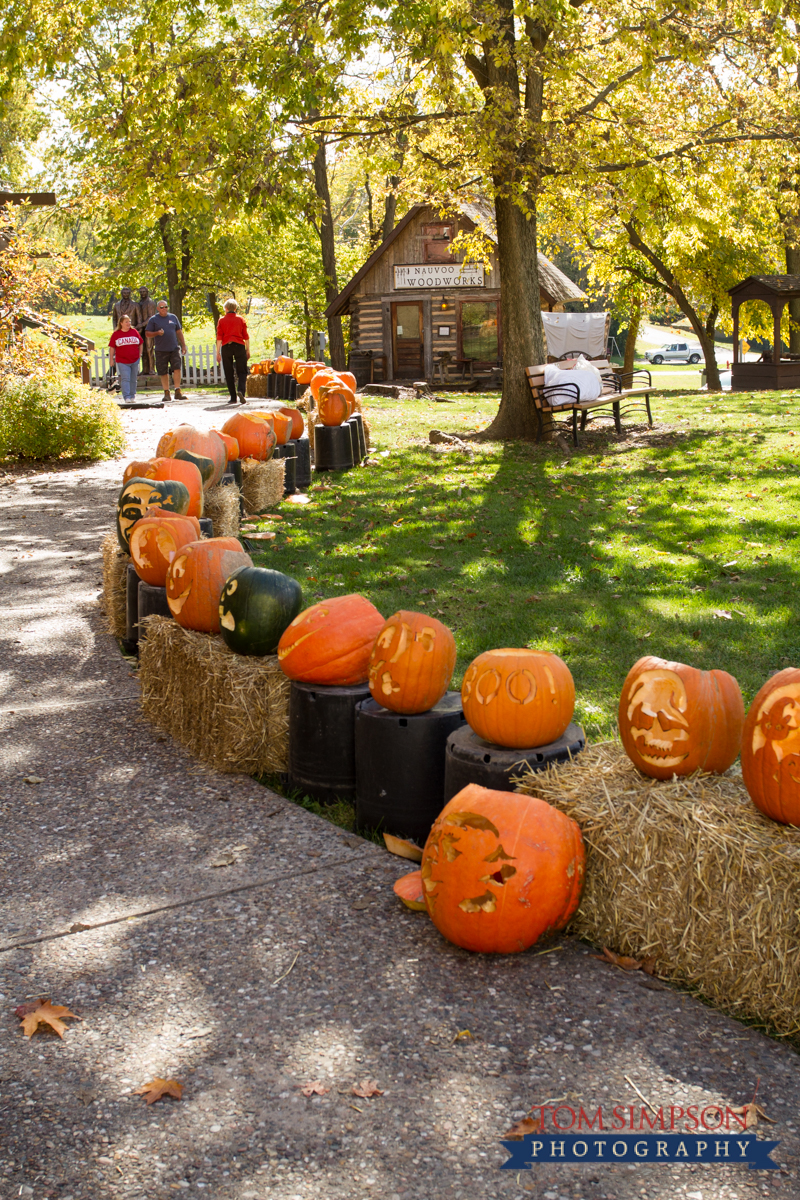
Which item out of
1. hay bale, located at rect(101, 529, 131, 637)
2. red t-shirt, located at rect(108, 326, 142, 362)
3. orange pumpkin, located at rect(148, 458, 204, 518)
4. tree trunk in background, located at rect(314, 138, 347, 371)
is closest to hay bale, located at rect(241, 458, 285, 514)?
orange pumpkin, located at rect(148, 458, 204, 518)

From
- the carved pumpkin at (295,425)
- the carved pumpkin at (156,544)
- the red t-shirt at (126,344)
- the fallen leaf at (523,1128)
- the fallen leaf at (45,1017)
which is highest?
the red t-shirt at (126,344)

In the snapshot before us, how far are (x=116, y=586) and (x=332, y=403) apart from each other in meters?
6.33

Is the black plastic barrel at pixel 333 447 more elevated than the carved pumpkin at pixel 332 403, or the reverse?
the carved pumpkin at pixel 332 403

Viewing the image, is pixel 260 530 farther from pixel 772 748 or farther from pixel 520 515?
pixel 772 748

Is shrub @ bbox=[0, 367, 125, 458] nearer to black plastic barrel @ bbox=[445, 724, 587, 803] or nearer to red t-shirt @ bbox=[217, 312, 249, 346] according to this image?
red t-shirt @ bbox=[217, 312, 249, 346]

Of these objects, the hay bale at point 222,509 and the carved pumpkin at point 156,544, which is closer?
the carved pumpkin at point 156,544

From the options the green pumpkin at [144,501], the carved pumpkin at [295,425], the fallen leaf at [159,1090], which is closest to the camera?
the fallen leaf at [159,1090]

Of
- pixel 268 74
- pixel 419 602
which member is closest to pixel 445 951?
pixel 419 602

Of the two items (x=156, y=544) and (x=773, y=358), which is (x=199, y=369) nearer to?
(x=773, y=358)

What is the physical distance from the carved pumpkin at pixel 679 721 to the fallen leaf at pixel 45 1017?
190cm

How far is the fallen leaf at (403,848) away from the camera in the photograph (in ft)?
12.4

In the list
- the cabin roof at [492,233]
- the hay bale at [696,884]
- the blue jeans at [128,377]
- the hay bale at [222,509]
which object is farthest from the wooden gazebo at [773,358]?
the hay bale at [696,884]

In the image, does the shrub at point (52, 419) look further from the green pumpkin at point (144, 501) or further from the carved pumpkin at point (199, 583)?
the carved pumpkin at point (199, 583)

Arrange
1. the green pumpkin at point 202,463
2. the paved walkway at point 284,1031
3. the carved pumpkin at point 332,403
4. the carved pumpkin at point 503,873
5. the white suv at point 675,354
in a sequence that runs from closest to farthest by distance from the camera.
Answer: the paved walkway at point 284,1031, the carved pumpkin at point 503,873, the green pumpkin at point 202,463, the carved pumpkin at point 332,403, the white suv at point 675,354
